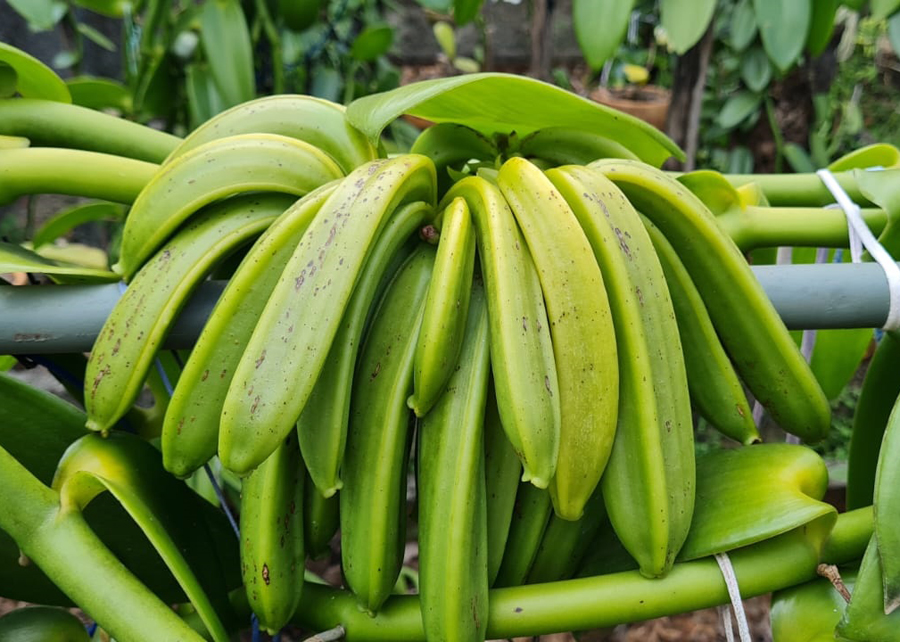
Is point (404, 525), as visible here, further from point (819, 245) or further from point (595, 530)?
point (819, 245)

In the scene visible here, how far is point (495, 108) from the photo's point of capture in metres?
0.45

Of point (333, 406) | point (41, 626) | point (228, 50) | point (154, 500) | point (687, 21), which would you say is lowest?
point (41, 626)

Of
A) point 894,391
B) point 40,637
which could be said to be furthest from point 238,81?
point 894,391

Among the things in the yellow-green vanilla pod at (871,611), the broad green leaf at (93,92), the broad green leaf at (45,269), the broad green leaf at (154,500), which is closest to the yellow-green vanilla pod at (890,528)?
the yellow-green vanilla pod at (871,611)

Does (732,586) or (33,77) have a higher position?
(33,77)

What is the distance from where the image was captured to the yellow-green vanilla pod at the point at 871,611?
380 mm

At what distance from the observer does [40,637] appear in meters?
0.49

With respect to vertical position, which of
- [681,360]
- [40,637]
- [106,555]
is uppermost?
[681,360]

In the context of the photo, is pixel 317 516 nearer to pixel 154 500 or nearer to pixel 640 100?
pixel 154 500

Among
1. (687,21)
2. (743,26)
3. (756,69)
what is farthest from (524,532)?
(756,69)

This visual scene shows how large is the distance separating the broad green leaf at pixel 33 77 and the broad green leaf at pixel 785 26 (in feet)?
3.35

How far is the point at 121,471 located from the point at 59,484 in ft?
0.12

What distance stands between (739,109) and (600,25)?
1.57 m

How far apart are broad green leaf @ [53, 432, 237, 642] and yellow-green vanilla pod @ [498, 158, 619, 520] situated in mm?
208
